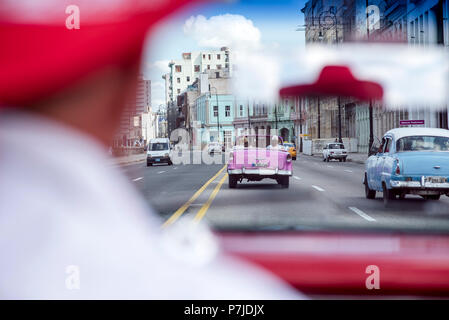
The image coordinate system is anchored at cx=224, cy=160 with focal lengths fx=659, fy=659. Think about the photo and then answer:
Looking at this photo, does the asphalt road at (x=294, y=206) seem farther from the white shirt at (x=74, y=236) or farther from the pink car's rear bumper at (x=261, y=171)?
the white shirt at (x=74, y=236)

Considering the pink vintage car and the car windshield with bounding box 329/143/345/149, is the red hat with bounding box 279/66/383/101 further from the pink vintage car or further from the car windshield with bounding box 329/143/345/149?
the car windshield with bounding box 329/143/345/149

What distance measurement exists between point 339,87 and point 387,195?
93 centimetres

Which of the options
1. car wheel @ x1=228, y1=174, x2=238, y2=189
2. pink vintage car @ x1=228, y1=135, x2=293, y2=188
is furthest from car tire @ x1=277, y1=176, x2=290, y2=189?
car wheel @ x1=228, y1=174, x2=238, y2=189

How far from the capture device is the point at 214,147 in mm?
2965

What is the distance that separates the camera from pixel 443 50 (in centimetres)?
245

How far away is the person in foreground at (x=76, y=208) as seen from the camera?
2.27 m

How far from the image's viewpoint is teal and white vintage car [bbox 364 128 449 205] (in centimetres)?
269

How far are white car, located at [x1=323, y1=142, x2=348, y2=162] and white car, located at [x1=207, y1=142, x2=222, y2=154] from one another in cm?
79

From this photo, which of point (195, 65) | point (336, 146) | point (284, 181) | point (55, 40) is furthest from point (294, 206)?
point (55, 40)

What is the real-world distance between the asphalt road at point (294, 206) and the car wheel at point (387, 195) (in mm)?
29

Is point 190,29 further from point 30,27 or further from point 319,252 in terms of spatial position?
point 319,252

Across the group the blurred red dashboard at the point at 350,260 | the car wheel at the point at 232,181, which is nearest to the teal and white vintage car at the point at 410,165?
the blurred red dashboard at the point at 350,260
